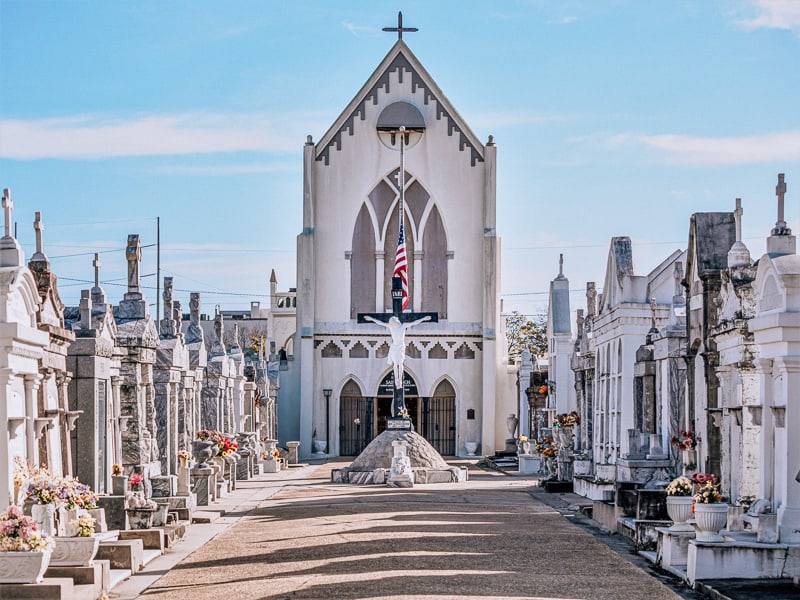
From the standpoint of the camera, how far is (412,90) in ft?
210

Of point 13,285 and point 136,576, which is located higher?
point 13,285

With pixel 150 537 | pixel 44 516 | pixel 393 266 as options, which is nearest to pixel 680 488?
pixel 150 537

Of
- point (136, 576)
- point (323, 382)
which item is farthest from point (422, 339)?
point (136, 576)

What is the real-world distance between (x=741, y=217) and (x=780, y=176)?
3717 millimetres

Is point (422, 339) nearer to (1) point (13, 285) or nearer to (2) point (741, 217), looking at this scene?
(2) point (741, 217)

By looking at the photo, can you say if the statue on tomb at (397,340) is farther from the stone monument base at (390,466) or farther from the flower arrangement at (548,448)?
the flower arrangement at (548,448)

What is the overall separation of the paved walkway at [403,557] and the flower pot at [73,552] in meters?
0.73

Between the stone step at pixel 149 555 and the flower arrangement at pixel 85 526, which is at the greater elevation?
the flower arrangement at pixel 85 526

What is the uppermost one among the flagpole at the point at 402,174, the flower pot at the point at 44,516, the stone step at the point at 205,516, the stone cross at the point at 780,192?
the flagpole at the point at 402,174

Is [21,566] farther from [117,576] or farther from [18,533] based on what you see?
[117,576]

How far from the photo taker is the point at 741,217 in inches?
830

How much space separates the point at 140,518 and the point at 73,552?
17.1ft

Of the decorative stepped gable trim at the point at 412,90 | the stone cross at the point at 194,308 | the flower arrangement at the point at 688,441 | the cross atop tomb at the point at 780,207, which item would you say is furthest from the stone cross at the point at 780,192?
the decorative stepped gable trim at the point at 412,90

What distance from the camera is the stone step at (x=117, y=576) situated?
1707 centimetres
